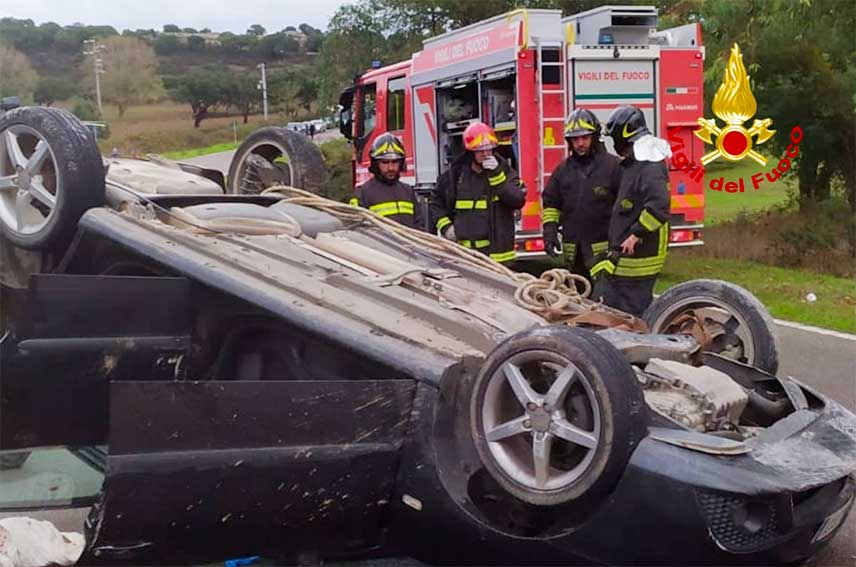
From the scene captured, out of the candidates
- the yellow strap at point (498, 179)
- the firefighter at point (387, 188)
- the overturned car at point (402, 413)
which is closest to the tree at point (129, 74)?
the firefighter at point (387, 188)

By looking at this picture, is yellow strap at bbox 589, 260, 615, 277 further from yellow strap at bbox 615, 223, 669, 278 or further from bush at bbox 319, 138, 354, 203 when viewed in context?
bush at bbox 319, 138, 354, 203

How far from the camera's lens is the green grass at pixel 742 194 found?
1606 centimetres

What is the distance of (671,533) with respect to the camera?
7.78 ft

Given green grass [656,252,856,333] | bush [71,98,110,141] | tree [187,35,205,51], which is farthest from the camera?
tree [187,35,205,51]

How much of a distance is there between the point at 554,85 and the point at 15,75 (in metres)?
5.57

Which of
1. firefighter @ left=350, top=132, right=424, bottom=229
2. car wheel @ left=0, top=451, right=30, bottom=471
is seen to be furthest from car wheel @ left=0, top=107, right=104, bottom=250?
firefighter @ left=350, top=132, right=424, bottom=229

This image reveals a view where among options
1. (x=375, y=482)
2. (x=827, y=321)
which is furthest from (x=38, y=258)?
(x=827, y=321)

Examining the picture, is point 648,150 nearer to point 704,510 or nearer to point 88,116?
point 704,510

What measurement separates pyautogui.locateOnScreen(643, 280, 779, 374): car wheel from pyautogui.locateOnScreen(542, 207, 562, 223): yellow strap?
92.5 inches

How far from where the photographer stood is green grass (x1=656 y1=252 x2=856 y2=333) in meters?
8.28

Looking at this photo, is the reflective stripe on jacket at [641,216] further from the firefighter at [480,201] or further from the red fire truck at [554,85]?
the red fire truck at [554,85]

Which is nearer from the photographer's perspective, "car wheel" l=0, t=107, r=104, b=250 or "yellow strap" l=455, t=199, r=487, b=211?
"car wheel" l=0, t=107, r=104, b=250

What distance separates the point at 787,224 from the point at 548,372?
11.7m

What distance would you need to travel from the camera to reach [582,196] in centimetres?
602
